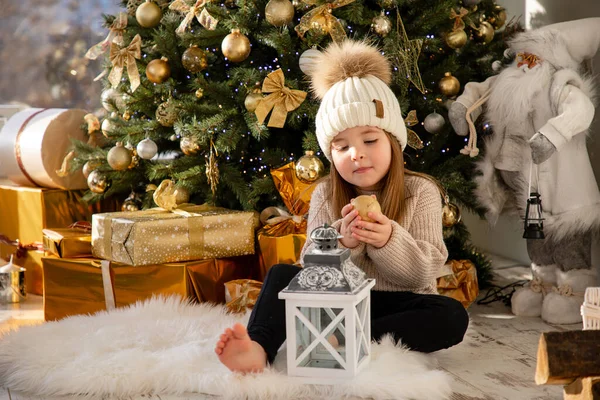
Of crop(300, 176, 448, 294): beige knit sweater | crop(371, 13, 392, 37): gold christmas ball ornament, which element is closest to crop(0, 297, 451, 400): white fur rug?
crop(300, 176, 448, 294): beige knit sweater

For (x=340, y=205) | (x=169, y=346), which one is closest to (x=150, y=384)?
(x=169, y=346)

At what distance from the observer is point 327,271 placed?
1.40 metres

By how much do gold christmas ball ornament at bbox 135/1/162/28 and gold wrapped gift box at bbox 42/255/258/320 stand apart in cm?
72

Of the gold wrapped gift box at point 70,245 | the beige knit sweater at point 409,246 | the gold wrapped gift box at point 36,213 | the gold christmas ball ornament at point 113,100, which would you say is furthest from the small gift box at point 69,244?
the beige knit sweater at point 409,246

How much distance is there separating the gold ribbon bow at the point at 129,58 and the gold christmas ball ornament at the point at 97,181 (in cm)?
29

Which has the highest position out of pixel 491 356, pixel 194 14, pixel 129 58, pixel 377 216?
pixel 194 14

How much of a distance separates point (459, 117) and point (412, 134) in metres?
0.13

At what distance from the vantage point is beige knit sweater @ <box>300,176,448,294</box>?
162 centimetres

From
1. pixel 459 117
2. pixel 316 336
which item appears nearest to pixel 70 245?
pixel 316 336

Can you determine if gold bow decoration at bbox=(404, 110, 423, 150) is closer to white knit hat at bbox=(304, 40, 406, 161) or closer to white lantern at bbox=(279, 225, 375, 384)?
white knit hat at bbox=(304, 40, 406, 161)

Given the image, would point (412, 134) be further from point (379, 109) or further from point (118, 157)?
point (118, 157)

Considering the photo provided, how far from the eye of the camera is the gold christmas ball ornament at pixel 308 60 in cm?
200

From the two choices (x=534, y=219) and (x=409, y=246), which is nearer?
(x=409, y=246)

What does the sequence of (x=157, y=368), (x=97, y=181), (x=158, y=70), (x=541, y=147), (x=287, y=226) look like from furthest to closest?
(x=97, y=181)
(x=158, y=70)
(x=287, y=226)
(x=541, y=147)
(x=157, y=368)
